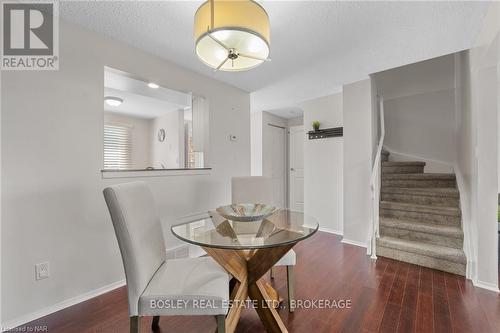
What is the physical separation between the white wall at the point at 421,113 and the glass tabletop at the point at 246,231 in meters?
3.19

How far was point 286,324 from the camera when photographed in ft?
5.20

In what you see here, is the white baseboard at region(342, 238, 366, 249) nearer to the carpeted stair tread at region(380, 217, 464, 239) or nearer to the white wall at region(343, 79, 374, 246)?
the white wall at region(343, 79, 374, 246)

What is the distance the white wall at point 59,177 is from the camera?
1.58 meters

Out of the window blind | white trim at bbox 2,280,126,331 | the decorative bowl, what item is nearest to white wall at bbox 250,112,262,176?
the window blind

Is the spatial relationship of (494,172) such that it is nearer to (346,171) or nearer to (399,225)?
(399,225)

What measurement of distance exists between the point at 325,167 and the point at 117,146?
447 centimetres

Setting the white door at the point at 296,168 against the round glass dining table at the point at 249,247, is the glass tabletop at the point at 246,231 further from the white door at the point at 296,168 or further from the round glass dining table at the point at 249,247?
the white door at the point at 296,168

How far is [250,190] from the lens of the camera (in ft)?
8.04

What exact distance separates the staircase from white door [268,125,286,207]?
2136mm

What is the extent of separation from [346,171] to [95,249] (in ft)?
10.5

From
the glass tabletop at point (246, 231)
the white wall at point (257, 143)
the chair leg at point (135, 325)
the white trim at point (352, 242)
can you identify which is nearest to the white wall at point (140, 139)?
the white wall at point (257, 143)

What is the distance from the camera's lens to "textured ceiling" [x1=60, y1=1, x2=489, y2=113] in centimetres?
170

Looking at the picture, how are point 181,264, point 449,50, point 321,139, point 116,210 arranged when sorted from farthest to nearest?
A: point 321,139 → point 449,50 → point 181,264 → point 116,210

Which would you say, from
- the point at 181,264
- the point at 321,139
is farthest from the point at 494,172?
the point at 181,264
